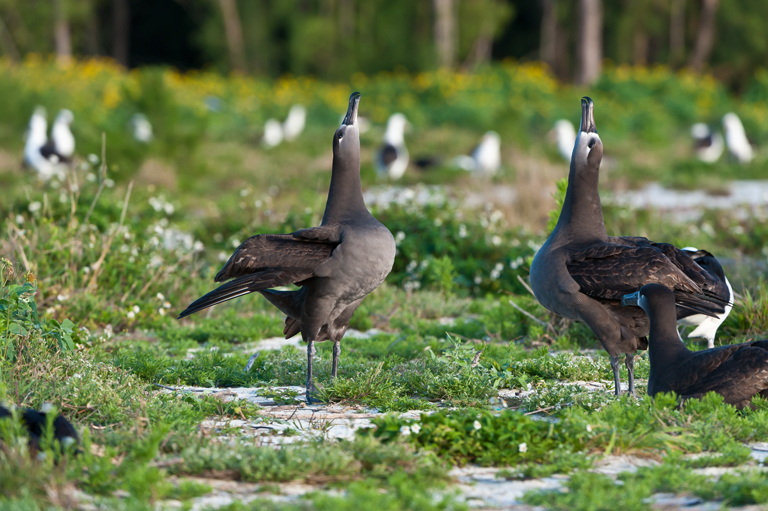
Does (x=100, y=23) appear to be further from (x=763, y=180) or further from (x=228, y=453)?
(x=228, y=453)

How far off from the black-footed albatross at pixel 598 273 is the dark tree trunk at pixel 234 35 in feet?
96.2

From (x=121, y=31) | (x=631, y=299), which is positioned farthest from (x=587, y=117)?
(x=121, y=31)

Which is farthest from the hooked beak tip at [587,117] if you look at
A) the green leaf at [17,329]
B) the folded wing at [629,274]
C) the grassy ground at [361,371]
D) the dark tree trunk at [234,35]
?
the dark tree trunk at [234,35]

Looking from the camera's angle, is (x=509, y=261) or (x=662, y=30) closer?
(x=509, y=261)

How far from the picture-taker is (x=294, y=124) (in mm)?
20172

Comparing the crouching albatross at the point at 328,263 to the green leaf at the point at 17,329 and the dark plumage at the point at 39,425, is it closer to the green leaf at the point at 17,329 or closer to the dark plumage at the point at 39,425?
the green leaf at the point at 17,329

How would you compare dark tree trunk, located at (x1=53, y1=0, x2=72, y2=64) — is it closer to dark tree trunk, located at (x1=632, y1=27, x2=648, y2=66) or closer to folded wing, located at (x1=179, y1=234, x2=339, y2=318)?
dark tree trunk, located at (x1=632, y1=27, x2=648, y2=66)

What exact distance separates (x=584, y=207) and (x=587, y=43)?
20.4 meters

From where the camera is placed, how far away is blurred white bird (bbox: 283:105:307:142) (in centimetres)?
1981

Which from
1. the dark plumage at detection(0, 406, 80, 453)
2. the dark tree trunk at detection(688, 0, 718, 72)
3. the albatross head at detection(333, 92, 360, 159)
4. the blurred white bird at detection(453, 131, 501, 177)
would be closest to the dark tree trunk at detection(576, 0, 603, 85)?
the dark tree trunk at detection(688, 0, 718, 72)

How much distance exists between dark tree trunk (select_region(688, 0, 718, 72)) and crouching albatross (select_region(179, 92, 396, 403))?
96.4 ft

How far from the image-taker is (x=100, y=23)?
39625mm

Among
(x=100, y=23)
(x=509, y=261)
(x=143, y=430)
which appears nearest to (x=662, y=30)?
(x=100, y=23)

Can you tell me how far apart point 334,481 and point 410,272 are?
16.8ft
